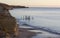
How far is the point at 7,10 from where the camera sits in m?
1.84

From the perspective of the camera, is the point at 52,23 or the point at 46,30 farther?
the point at 52,23

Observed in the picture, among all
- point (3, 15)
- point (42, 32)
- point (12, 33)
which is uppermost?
point (3, 15)

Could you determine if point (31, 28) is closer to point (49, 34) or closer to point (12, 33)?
point (49, 34)

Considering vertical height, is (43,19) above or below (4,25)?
below

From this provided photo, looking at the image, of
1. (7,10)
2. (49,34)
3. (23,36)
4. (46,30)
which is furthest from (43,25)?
(7,10)

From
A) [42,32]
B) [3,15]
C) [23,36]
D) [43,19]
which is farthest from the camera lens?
[43,19]

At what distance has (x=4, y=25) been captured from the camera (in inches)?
67.4

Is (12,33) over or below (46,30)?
over

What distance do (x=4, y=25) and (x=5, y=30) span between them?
0.17 feet

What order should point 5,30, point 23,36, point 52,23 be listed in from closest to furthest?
point 5,30, point 23,36, point 52,23

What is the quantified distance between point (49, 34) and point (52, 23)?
40 cm

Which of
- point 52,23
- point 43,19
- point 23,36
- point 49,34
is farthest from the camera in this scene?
point 43,19

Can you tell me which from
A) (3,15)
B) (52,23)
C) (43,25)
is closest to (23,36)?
(3,15)

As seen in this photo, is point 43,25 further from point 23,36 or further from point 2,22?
point 2,22
